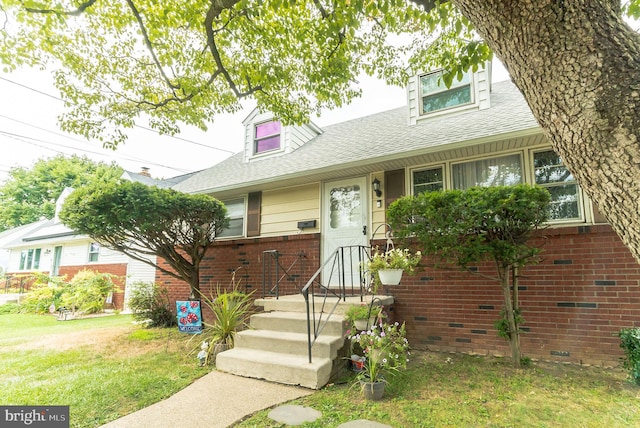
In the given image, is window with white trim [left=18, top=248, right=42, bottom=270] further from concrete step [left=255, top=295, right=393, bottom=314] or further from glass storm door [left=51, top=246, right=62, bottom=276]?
concrete step [left=255, top=295, right=393, bottom=314]

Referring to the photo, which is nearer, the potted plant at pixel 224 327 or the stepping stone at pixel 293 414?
the stepping stone at pixel 293 414

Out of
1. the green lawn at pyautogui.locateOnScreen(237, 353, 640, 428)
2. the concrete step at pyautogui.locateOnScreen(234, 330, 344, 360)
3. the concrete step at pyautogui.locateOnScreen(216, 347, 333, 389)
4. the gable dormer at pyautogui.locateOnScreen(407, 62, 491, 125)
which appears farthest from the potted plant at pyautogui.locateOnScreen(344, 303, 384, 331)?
the gable dormer at pyautogui.locateOnScreen(407, 62, 491, 125)

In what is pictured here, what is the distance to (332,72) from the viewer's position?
5.55m

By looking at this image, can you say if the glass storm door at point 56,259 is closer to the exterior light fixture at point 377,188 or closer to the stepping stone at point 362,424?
the exterior light fixture at point 377,188

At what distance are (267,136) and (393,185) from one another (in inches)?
170

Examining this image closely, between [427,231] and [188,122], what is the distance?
5.63 m

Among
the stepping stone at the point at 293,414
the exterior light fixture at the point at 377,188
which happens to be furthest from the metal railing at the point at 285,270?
the stepping stone at the point at 293,414

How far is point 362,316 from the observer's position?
400cm

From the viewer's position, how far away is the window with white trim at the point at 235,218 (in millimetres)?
7797

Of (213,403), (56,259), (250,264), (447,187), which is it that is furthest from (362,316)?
(56,259)

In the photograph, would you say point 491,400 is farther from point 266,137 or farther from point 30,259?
point 30,259

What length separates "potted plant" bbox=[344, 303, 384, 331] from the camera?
3.99m

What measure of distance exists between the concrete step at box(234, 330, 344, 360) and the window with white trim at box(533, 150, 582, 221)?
3683 millimetres

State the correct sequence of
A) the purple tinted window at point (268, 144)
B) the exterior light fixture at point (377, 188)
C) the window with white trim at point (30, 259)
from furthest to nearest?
the window with white trim at point (30, 259) → the purple tinted window at point (268, 144) → the exterior light fixture at point (377, 188)
